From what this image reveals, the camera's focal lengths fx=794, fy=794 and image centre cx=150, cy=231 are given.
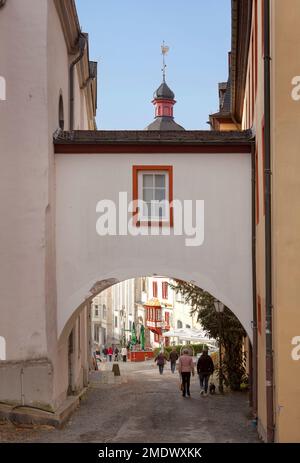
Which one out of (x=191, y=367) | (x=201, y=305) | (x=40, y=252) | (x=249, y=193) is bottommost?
(x=191, y=367)

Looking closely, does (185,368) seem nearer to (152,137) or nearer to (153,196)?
(153,196)

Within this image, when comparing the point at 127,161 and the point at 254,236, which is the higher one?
the point at 127,161

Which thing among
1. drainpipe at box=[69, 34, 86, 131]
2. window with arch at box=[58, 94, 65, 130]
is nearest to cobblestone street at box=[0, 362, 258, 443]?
window with arch at box=[58, 94, 65, 130]

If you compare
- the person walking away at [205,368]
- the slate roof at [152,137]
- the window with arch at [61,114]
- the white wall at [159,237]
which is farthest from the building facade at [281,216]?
the person walking away at [205,368]

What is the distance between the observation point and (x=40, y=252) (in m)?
15.1

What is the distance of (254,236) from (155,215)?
2045 mm

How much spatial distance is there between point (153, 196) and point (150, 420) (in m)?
4.67

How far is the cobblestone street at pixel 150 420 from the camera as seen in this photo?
46.4 ft

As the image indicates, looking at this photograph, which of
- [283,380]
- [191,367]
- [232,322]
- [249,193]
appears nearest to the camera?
[283,380]

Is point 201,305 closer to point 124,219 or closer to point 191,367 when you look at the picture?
point 191,367

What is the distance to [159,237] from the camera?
16.1m

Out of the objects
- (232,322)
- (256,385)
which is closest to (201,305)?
(232,322)

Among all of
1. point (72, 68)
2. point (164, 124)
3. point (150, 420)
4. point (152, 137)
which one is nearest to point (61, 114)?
point (72, 68)

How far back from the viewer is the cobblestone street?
14.1 metres
